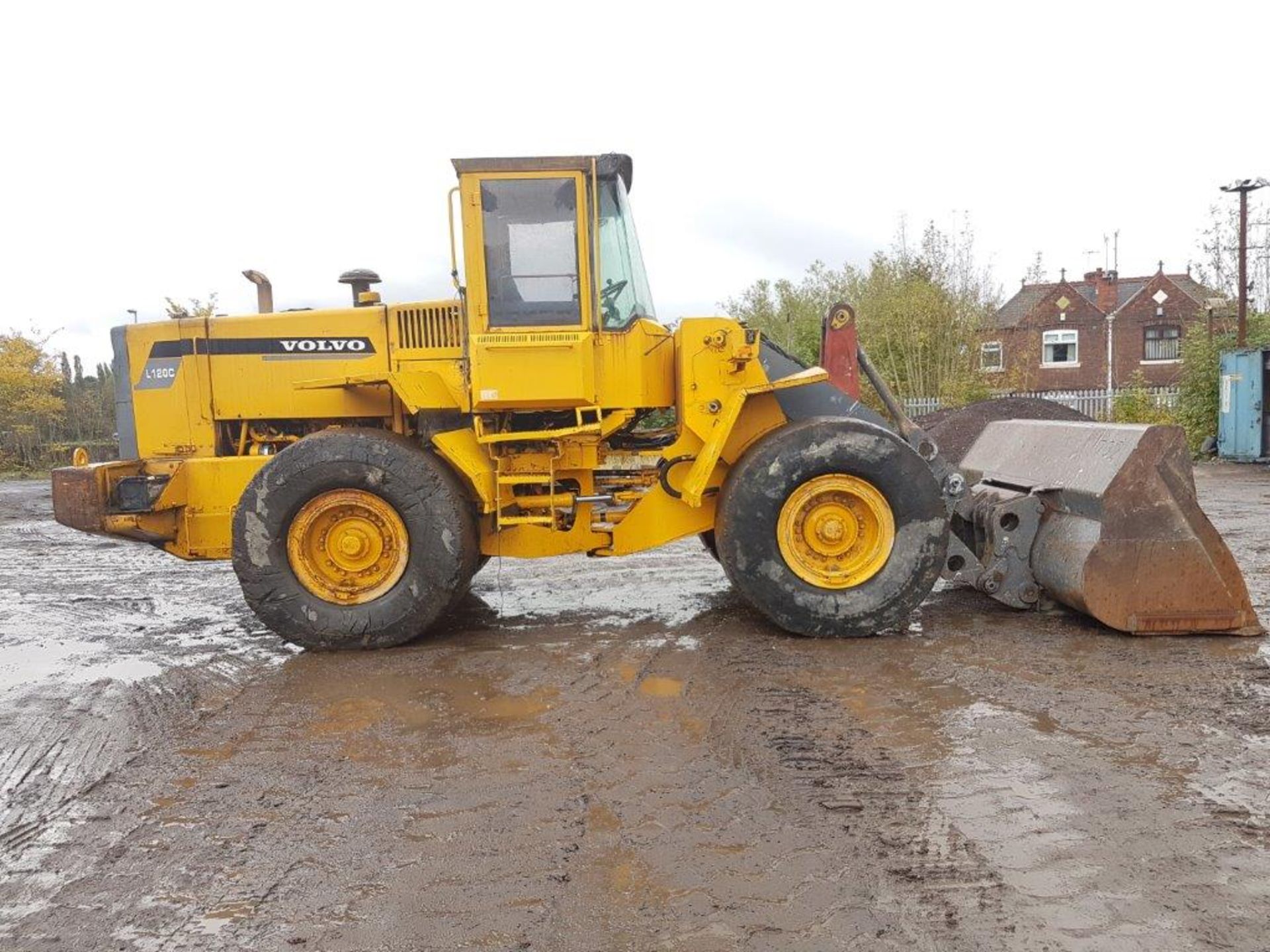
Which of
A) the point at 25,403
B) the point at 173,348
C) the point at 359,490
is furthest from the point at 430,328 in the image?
the point at 25,403

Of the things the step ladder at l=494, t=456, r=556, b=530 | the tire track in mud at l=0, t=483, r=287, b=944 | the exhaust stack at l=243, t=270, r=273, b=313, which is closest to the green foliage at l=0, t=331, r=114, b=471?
the tire track in mud at l=0, t=483, r=287, b=944

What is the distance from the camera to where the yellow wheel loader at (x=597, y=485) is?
5.34 meters

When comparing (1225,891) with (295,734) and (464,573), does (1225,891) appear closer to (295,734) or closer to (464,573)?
(295,734)

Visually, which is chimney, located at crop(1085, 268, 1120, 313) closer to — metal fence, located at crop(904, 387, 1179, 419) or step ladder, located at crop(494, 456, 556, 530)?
metal fence, located at crop(904, 387, 1179, 419)

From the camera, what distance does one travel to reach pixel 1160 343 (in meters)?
35.7

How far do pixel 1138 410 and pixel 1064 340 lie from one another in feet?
58.3

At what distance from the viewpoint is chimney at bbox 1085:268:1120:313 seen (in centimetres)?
3566

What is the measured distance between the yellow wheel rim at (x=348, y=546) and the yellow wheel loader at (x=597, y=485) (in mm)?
14

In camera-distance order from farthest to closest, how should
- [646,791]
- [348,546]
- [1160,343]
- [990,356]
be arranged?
[1160,343] < [990,356] < [348,546] < [646,791]

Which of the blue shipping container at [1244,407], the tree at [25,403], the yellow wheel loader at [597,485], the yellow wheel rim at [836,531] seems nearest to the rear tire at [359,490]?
the yellow wheel loader at [597,485]

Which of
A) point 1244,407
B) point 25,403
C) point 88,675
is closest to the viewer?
point 88,675

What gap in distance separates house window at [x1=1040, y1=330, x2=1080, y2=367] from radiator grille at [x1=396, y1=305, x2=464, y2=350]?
35.4 meters

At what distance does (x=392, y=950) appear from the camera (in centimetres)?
247

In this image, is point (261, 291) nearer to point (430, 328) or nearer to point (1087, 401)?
point (430, 328)
